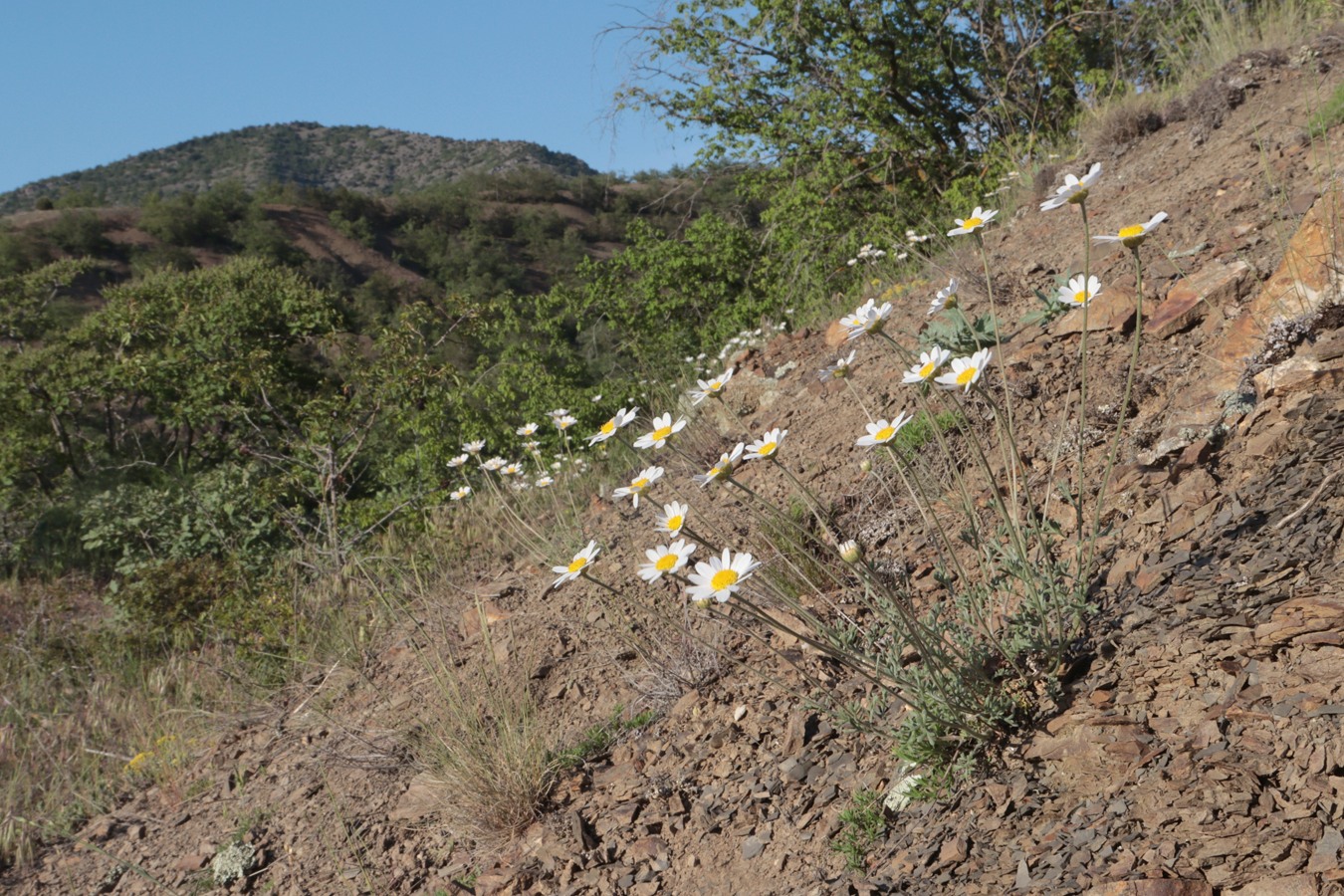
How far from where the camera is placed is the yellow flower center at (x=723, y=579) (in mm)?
1753

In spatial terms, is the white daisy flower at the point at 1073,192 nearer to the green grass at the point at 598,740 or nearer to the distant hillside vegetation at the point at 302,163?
the green grass at the point at 598,740

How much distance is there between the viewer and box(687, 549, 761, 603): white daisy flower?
1708mm

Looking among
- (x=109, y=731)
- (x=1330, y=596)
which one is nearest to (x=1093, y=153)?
(x=1330, y=596)

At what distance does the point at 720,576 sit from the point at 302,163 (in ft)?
234

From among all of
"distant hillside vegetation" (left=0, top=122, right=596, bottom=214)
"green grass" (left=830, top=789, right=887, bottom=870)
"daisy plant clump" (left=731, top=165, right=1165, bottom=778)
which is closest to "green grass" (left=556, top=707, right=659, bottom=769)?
"daisy plant clump" (left=731, top=165, right=1165, bottom=778)

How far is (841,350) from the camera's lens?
502 cm

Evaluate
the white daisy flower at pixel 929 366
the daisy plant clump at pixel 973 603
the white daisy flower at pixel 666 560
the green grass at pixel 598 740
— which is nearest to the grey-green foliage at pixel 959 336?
the daisy plant clump at pixel 973 603

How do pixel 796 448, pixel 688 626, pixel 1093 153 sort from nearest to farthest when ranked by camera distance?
pixel 688 626, pixel 796 448, pixel 1093 153

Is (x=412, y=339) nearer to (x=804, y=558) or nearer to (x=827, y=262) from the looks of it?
(x=827, y=262)

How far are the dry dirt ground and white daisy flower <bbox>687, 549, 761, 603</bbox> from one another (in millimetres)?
674

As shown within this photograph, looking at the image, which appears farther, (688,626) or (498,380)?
(498,380)

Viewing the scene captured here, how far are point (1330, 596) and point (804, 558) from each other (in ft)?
4.99

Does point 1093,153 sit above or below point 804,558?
above

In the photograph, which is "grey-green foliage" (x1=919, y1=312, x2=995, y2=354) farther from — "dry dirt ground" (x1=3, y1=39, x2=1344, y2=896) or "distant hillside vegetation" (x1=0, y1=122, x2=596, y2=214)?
"distant hillside vegetation" (x1=0, y1=122, x2=596, y2=214)
